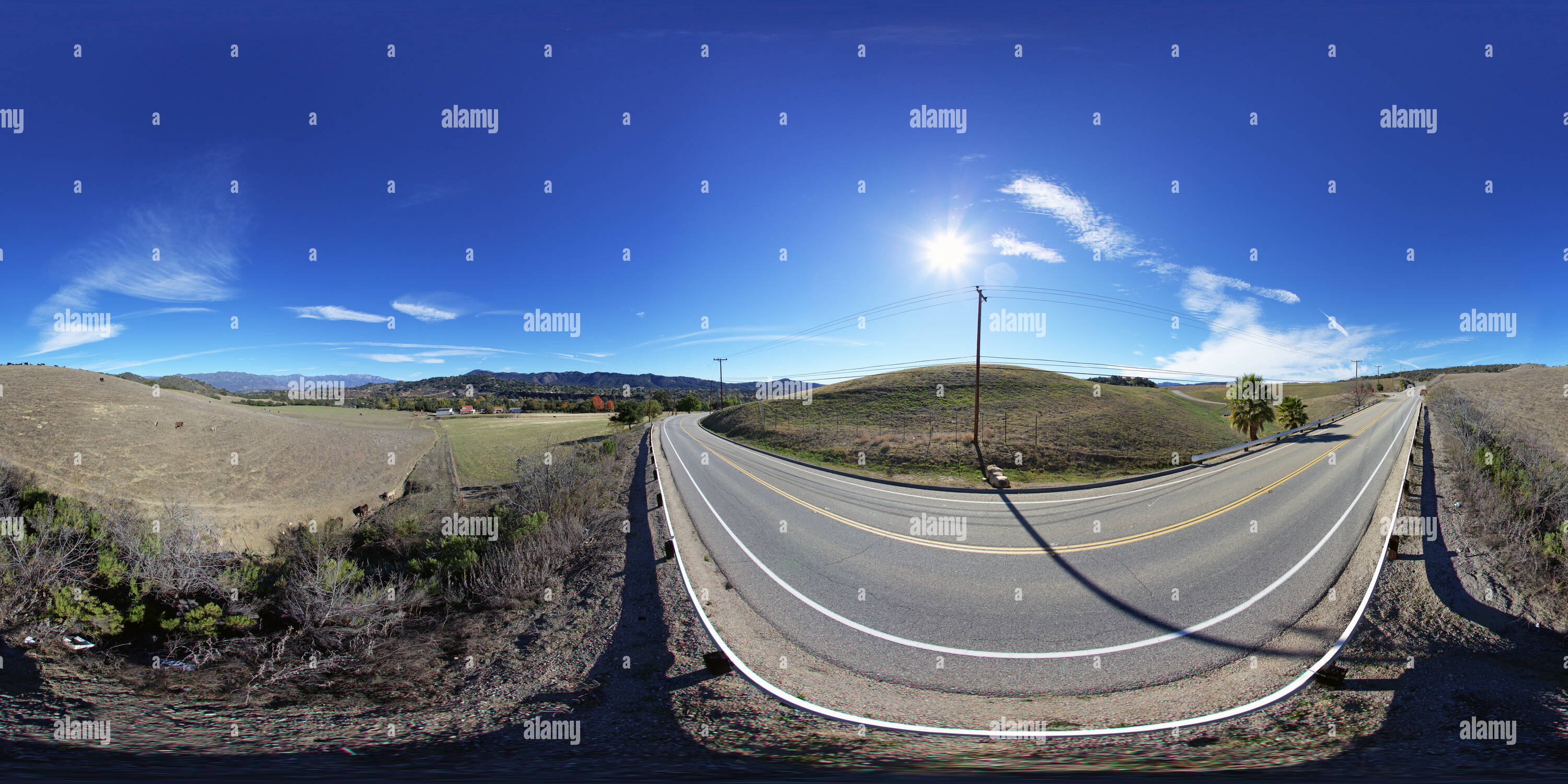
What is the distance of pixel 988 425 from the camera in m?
30.5

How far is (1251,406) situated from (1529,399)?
20.6 meters

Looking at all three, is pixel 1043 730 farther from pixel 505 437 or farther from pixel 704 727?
pixel 505 437

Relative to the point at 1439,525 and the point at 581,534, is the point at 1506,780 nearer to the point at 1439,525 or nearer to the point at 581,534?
the point at 1439,525

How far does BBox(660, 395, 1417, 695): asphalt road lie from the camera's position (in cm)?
570

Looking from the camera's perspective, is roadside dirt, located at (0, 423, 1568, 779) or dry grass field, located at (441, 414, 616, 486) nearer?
roadside dirt, located at (0, 423, 1568, 779)

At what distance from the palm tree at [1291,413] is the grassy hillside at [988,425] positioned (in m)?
3.53

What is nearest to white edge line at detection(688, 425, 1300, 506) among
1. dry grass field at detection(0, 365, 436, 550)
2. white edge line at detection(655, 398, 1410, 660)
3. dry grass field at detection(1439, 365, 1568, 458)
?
white edge line at detection(655, 398, 1410, 660)

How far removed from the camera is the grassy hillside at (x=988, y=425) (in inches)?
Result: 823

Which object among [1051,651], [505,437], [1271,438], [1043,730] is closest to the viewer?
[1043,730]

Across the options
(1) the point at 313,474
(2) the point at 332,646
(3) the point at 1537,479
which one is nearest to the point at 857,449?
(3) the point at 1537,479

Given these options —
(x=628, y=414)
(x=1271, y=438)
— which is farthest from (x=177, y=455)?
(x=1271, y=438)

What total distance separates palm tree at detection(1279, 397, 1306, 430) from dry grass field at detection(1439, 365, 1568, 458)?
719cm

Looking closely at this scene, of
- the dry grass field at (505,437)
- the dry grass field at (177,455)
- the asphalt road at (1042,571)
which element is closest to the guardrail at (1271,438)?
the asphalt road at (1042,571)

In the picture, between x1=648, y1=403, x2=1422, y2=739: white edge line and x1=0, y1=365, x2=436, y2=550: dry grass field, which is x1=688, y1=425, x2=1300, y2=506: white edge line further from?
x1=0, y1=365, x2=436, y2=550: dry grass field
